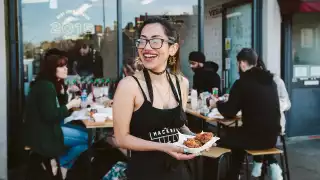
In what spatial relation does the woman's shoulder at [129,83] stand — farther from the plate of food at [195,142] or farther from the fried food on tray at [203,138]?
the fried food on tray at [203,138]

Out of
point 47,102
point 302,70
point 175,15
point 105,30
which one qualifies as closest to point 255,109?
point 47,102

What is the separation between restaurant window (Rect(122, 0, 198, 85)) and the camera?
7.19 meters

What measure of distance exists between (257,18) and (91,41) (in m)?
2.89

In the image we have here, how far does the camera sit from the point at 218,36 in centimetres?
816

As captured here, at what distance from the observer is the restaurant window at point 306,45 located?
7773 millimetres

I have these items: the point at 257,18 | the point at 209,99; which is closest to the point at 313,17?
the point at 257,18

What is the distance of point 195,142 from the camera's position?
2381 millimetres

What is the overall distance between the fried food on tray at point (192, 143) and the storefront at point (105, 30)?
4063 mm

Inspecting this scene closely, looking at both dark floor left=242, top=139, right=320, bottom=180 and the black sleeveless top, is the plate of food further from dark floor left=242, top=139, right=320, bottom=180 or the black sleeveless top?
dark floor left=242, top=139, right=320, bottom=180

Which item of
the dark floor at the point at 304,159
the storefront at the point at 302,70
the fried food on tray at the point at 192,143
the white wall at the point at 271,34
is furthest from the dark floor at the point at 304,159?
the fried food on tray at the point at 192,143

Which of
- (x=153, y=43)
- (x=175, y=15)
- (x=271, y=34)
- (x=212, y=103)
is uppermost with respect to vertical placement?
(x=175, y=15)

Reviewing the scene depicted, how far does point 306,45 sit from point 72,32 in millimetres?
4244

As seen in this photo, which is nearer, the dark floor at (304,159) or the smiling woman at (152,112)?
the smiling woman at (152,112)

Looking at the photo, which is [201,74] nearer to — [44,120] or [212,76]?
[212,76]
